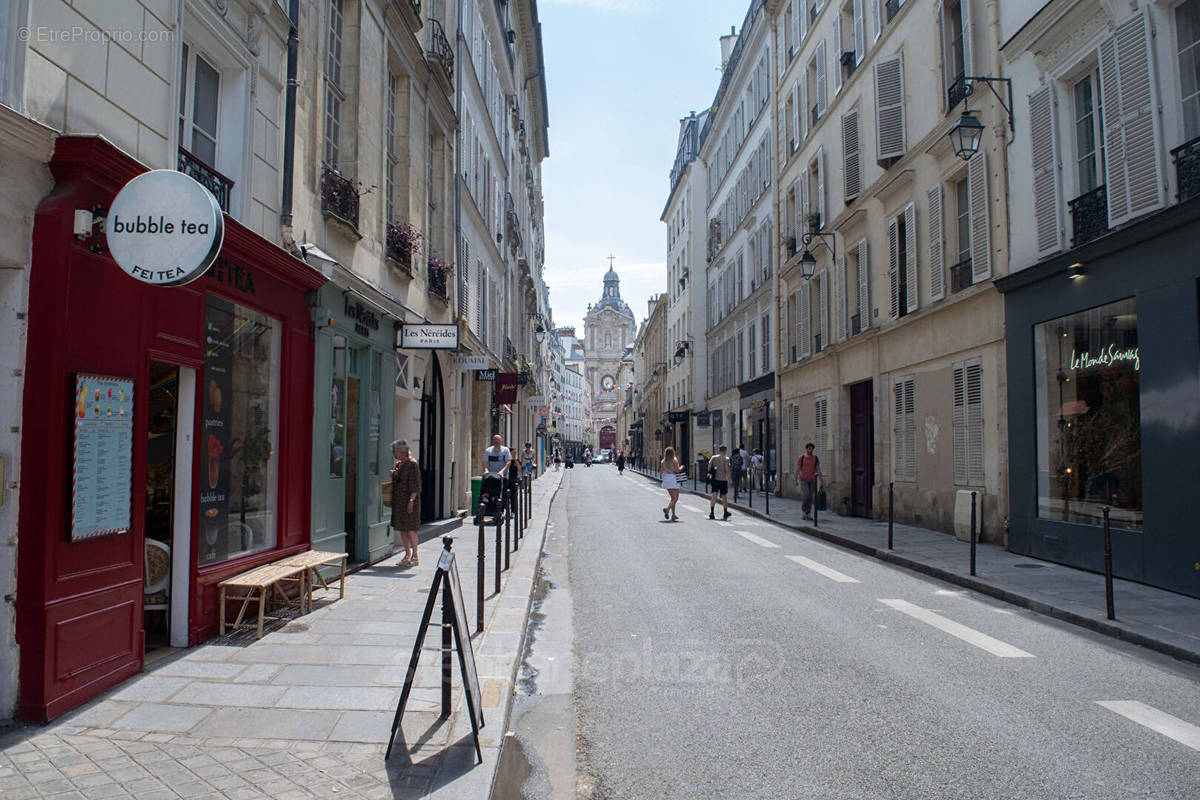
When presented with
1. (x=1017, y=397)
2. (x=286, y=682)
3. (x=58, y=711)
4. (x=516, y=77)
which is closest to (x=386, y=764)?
(x=286, y=682)

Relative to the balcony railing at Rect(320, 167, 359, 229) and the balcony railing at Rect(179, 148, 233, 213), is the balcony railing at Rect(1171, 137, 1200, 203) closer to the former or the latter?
the balcony railing at Rect(320, 167, 359, 229)

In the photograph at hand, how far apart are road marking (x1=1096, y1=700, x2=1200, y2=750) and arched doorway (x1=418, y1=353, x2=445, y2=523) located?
11.5 meters

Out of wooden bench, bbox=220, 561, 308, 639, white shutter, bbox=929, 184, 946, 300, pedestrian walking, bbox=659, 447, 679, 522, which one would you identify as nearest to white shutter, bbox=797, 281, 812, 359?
pedestrian walking, bbox=659, 447, 679, 522

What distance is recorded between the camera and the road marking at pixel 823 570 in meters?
10.4

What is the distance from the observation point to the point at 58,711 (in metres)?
4.75

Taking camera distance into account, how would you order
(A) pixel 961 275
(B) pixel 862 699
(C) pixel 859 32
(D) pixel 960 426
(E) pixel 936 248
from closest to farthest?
(B) pixel 862 699 < (D) pixel 960 426 < (A) pixel 961 275 < (E) pixel 936 248 < (C) pixel 859 32

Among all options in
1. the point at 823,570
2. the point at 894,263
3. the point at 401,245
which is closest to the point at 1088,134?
the point at 894,263

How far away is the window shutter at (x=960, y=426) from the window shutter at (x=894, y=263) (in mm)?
3093

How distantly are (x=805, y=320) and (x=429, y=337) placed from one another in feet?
46.9

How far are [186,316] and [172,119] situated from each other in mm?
1432

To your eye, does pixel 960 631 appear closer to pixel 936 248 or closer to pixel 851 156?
pixel 936 248

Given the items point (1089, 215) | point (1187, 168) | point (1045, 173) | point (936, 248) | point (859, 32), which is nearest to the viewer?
point (1187, 168)

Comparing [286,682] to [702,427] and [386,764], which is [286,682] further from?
[702,427]

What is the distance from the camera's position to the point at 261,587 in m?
6.83
